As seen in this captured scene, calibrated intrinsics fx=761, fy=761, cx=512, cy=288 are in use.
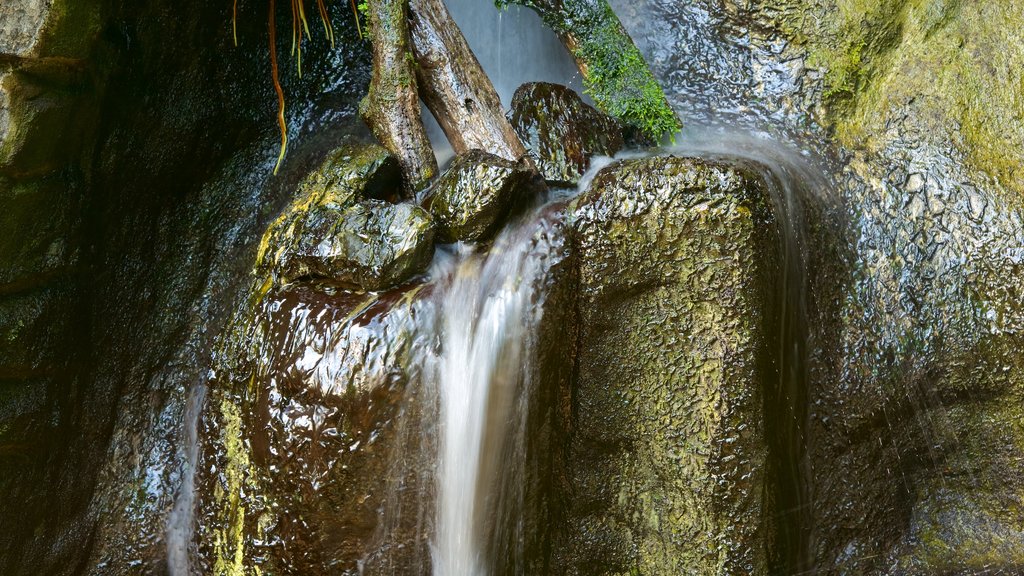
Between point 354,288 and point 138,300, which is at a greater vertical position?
point 138,300

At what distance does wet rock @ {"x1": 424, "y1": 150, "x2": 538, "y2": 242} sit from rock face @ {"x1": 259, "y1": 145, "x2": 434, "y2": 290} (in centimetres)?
10

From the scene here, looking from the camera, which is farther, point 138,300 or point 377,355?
point 138,300

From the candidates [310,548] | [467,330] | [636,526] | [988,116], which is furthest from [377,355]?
[988,116]

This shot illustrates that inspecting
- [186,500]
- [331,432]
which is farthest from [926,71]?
[186,500]

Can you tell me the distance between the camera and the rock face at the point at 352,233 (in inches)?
91.4

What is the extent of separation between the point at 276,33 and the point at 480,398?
209 cm

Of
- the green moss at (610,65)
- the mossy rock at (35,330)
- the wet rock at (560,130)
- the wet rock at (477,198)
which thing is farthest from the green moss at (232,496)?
the green moss at (610,65)

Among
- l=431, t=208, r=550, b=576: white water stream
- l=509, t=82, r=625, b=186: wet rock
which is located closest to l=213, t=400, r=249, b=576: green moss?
l=431, t=208, r=550, b=576: white water stream

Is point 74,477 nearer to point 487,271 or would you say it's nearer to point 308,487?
point 308,487

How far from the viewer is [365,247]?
2342mm

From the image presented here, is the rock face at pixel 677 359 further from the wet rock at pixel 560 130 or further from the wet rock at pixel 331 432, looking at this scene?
the wet rock at pixel 331 432

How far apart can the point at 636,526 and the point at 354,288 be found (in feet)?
3.96

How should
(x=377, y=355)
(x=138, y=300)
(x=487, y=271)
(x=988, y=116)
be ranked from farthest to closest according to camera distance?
(x=138, y=300) < (x=988, y=116) < (x=487, y=271) < (x=377, y=355)

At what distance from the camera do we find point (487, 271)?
7.71ft
